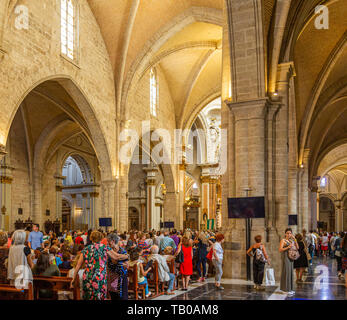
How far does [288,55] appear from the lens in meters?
12.1

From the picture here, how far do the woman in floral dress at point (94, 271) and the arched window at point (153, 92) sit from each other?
1973cm

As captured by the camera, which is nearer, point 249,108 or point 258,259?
point 258,259

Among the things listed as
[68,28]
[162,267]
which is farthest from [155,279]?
[68,28]

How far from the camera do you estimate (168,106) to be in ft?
88.2

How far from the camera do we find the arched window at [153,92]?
80.8 ft

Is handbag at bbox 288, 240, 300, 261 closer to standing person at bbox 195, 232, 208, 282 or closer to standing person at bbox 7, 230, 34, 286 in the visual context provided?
standing person at bbox 195, 232, 208, 282

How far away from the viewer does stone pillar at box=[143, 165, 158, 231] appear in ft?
99.9

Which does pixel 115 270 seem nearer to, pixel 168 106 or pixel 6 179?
pixel 6 179

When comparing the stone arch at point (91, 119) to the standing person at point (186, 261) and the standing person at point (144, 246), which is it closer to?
the standing person at point (144, 246)

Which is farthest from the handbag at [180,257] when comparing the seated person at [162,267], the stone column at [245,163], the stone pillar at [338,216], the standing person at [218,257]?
the stone pillar at [338,216]

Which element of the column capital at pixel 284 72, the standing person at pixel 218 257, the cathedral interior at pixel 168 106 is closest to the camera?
the standing person at pixel 218 257

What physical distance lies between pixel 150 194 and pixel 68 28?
1690 cm
